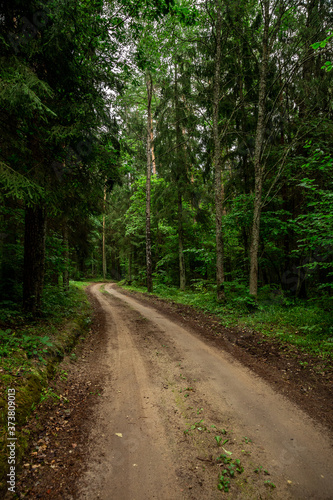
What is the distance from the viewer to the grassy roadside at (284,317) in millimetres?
5938

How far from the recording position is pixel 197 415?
3.41 meters

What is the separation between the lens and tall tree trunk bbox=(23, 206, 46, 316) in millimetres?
6156

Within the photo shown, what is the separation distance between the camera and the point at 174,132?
594 inches

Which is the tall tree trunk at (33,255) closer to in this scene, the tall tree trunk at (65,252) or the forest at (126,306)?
the forest at (126,306)

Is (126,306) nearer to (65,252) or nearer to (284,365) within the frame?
(65,252)

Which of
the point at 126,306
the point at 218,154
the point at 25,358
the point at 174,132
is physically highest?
the point at 174,132

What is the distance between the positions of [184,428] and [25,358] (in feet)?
10.1

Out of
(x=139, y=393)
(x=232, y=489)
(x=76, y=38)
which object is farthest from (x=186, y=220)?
(x=232, y=489)

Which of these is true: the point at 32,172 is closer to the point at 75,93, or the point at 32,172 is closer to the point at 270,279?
the point at 75,93

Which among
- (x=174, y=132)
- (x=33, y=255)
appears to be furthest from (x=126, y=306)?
(x=174, y=132)

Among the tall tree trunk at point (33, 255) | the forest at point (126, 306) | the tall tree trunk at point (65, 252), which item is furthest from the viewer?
the tall tree trunk at point (65, 252)

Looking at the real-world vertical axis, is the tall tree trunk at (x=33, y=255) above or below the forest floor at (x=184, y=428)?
above

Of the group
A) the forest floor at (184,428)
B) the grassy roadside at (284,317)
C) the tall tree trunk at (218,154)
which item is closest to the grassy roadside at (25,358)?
the forest floor at (184,428)

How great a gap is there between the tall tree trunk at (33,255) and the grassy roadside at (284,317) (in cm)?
645
